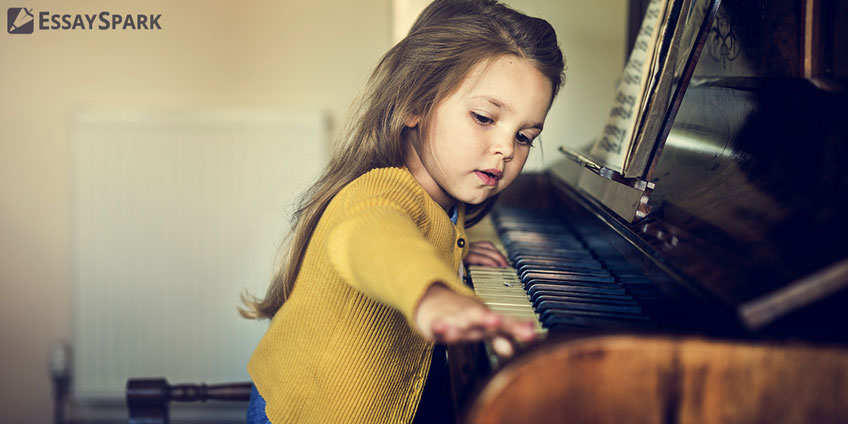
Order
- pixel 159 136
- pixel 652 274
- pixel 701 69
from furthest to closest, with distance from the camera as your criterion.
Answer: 1. pixel 159 136
2. pixel 701 69
3. pixel 652 274

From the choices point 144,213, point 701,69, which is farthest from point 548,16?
point 144,213

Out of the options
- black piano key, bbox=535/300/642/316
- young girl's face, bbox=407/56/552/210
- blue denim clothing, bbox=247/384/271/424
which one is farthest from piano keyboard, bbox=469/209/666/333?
blue denim clothing, bbox=247/384/271/424

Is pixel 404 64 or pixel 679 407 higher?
pixel 404 64

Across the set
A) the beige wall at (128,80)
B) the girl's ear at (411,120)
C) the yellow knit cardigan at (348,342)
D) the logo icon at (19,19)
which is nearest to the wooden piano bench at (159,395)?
the yellow knit cardigan at (348,342)

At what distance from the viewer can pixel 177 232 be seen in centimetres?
229

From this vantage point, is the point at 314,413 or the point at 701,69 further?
the point at 701,69

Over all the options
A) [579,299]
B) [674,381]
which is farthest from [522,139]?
[674,381]

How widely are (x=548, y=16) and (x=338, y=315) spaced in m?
1.24

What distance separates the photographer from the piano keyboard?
0.72 m

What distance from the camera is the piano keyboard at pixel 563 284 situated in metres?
0.72

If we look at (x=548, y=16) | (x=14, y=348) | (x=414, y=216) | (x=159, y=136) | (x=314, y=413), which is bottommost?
→ (x=14, y=348)

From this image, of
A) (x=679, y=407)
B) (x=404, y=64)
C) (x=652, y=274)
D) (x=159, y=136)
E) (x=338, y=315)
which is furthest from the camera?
(x=159, y=136)

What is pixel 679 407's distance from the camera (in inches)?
18.0

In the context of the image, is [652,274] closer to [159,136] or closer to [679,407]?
[679,407]
